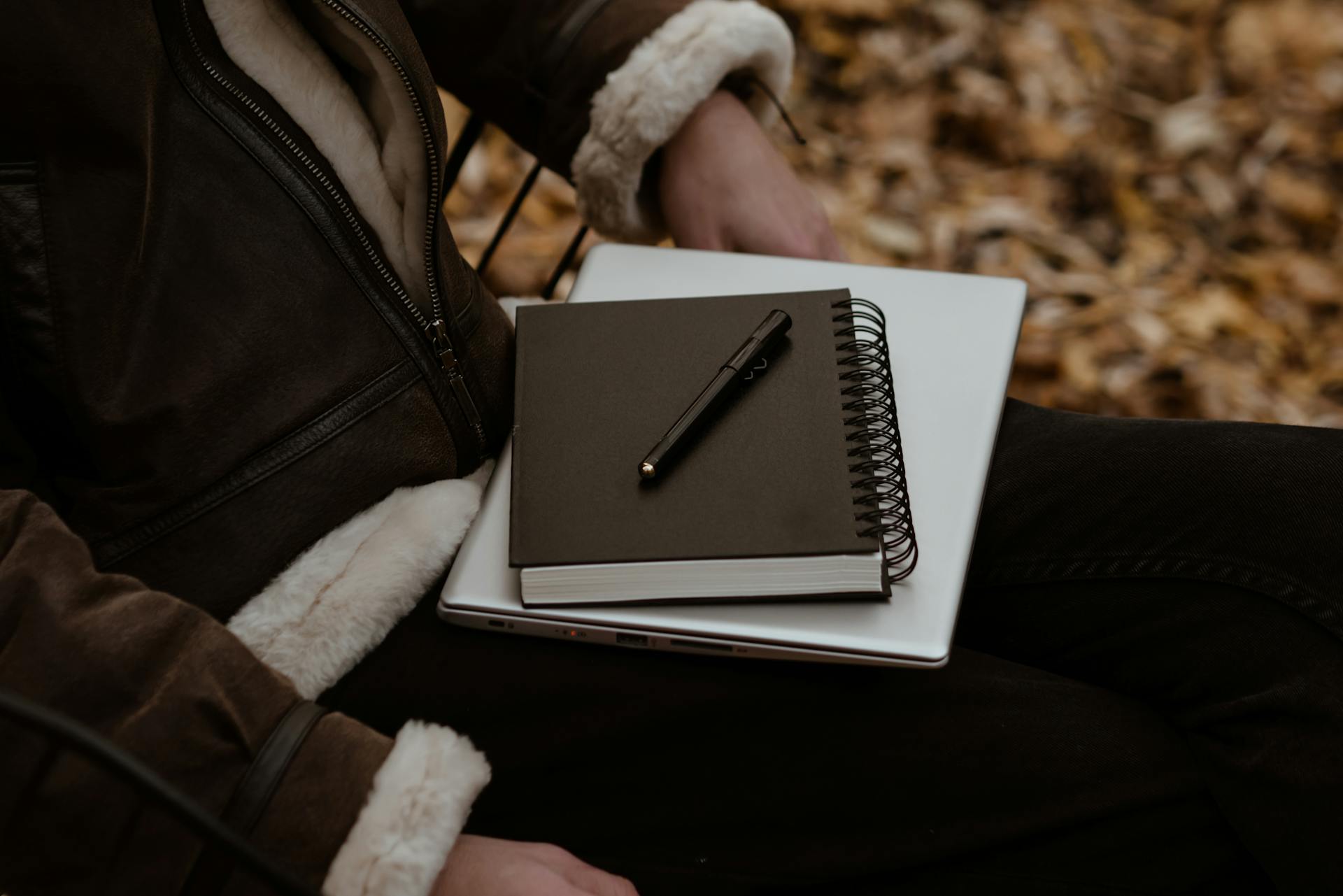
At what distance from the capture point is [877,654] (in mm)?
643

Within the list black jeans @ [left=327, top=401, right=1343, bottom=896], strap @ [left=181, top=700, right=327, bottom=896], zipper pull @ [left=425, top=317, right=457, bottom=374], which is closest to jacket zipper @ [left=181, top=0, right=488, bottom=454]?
zipper pull @ [left=425, top=317, right=457, bottom=374]

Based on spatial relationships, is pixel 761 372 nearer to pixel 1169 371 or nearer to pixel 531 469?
pixel 531 469

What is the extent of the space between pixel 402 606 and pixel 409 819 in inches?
6.2

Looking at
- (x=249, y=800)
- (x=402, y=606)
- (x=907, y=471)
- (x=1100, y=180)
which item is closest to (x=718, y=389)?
(x=907, y=471)

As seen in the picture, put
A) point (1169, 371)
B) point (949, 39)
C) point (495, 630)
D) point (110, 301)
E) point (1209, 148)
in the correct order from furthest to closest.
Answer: point (949, 39) → point (1209, 148) → point (1169, 371) → point (495, 630) → point (110, 301)

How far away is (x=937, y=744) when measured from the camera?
0.71 m

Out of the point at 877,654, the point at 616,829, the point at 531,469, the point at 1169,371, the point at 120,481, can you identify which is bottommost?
the point at 1169,371

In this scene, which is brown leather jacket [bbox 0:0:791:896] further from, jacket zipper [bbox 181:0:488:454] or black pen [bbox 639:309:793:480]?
black pen [bbox 639:309:793:480]

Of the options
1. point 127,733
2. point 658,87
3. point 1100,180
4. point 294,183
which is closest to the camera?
point 127,733

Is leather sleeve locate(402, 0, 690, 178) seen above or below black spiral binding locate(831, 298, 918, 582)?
above

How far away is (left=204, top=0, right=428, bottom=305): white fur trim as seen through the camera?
0.66 m

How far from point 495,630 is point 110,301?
324 mm

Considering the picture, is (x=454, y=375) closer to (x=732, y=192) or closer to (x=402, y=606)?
(x=402, y=606)

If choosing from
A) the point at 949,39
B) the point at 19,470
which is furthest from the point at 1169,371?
the point at 19,470
